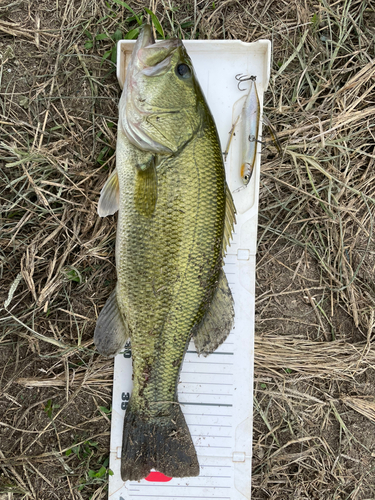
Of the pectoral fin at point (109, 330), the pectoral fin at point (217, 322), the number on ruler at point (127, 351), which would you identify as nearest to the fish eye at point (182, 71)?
the pectoral fin at point (217, 322)

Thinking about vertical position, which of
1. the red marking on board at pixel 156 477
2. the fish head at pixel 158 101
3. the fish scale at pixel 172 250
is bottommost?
the red marking on board at pixel 156 477

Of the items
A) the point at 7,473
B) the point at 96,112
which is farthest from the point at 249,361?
the point at 96,112

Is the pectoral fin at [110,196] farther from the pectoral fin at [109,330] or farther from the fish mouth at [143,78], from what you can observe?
the pectoral fin at [109,330]

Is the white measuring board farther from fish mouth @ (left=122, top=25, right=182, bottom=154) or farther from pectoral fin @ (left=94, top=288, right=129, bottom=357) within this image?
fish mouth @ (left=122, top=25, right=182, bottom=154)

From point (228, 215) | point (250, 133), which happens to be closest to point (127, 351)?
point (228, 215)

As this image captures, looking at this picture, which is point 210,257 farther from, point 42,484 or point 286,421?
point 42,484

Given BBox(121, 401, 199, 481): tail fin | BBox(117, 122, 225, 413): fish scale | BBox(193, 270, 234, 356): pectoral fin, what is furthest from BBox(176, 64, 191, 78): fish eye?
BBox(121, 401, 199, 481): tail fin

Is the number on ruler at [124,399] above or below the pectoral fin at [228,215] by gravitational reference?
below
